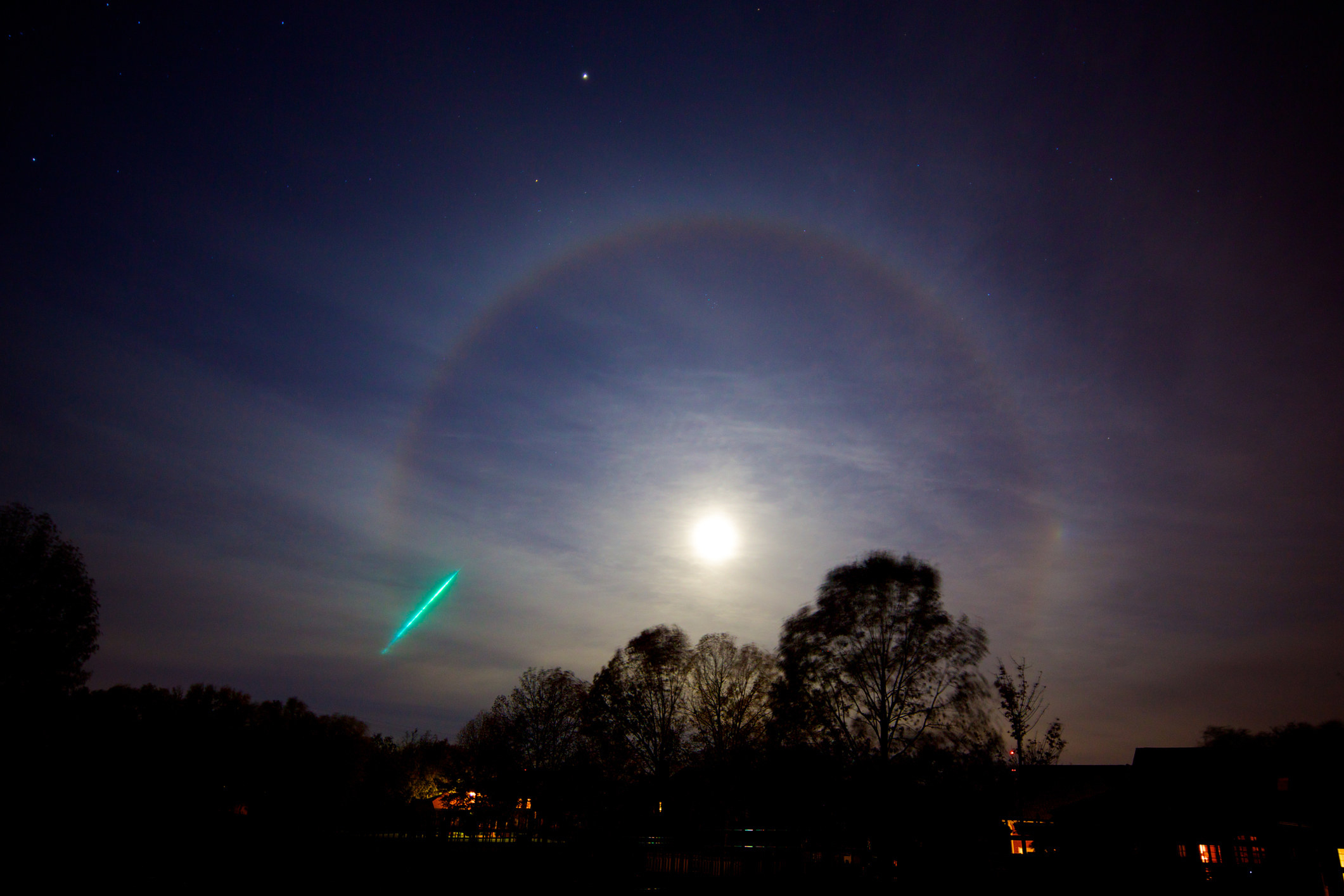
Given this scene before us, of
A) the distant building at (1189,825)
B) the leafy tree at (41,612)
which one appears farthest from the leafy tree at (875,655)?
the leafy tree at (41,612)

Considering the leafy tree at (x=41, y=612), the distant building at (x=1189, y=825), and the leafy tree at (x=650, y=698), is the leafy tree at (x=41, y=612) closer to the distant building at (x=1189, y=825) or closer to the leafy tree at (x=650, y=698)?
the leafy tree at (x=650, y=698)

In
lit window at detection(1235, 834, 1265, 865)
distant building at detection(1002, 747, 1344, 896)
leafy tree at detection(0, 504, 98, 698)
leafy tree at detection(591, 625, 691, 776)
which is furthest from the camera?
leafy tree at detection(591, 625, 691, 776)

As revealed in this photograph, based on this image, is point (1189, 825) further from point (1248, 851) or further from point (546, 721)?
point (546, 721)

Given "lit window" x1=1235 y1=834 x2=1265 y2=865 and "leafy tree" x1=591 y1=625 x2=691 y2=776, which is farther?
"leafy tree" x1=591 y1=625 x2=691 y2=776

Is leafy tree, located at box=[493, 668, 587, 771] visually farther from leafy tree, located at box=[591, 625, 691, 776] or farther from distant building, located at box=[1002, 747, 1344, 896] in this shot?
distant building, located at box=[1002, 747, 1344, 896]

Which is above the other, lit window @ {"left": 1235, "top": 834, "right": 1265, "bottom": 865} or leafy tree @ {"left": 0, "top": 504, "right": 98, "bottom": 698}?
leafy tree @ {"left": 0, "top": 504, "right": 98, "bottom": 698}

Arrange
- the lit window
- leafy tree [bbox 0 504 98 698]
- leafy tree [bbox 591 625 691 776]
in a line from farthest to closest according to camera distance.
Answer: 1. leafy tree [bbox 591 625 691 776]
2. leafy tree [bbox 0 504 98 698]
3. the lit window

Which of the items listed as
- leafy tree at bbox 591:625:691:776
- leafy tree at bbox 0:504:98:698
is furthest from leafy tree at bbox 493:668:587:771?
leafy tree at bbox 0:504:98:698
